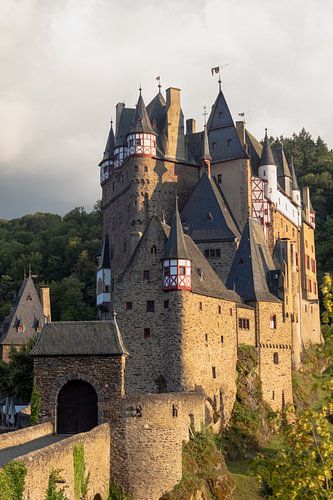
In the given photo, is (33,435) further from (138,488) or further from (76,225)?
(76,225)

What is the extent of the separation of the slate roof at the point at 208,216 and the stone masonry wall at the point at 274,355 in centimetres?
638

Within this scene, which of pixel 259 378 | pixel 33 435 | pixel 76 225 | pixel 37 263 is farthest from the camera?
pixel 76 225

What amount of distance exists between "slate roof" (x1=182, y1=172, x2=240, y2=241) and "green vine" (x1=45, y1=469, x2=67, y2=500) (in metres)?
35.9

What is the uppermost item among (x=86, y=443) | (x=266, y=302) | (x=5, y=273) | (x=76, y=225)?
(x=76, y=225)

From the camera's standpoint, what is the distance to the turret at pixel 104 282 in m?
64.5

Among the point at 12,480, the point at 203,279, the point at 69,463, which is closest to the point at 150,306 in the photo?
the point at 203,279

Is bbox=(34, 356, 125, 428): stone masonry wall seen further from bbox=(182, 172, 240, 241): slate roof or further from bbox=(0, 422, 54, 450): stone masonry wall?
bbox=(182, 172, 240, 241): slate roof

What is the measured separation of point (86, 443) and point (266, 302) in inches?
1133

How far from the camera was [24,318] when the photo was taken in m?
72.9

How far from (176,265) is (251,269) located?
11.1 metres

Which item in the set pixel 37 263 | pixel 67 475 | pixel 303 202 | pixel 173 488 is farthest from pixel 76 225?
pixel 67 475

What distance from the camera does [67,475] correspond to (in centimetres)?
2731

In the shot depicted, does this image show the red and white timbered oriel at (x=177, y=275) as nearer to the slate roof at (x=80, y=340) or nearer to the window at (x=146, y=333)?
the window at (x=146, y=333)

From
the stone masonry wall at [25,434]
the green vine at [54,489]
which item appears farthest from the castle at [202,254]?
the green vine at [54,489]
